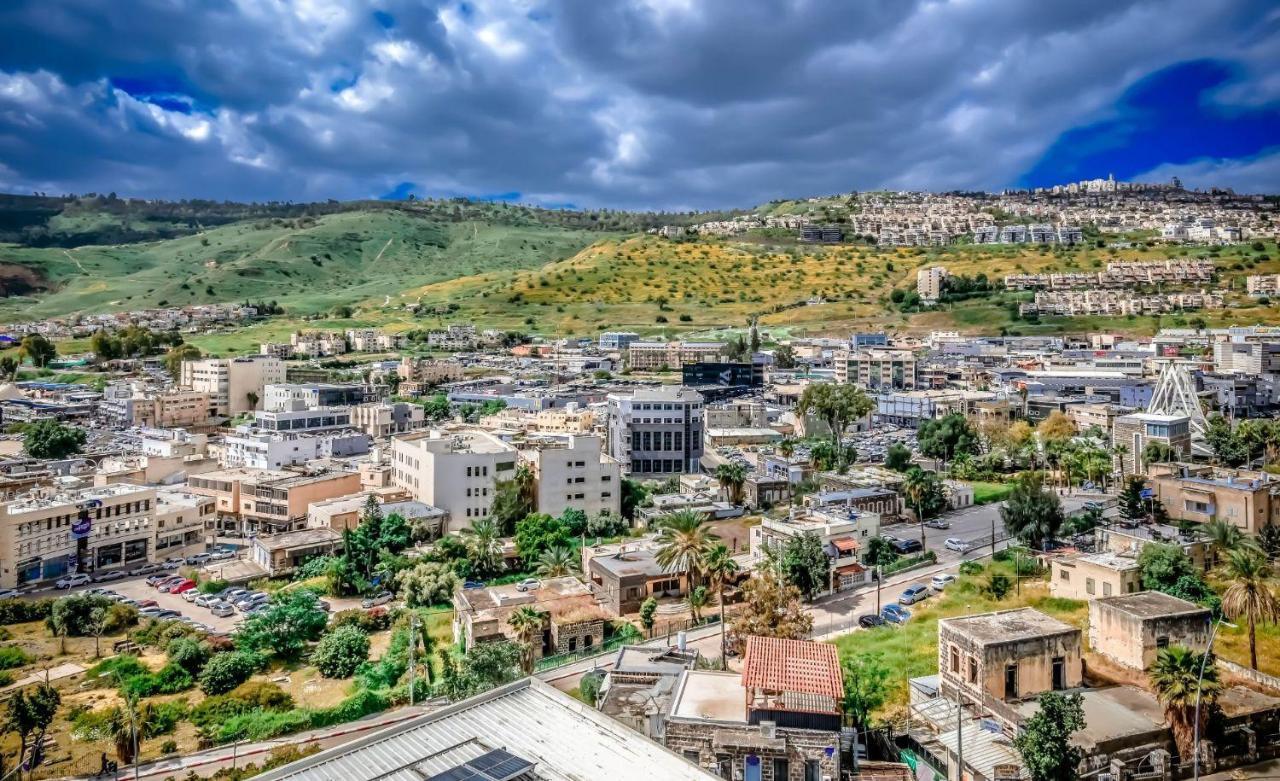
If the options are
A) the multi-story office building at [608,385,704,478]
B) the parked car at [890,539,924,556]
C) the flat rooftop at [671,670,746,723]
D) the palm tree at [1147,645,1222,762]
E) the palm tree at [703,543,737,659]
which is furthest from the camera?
the multi-story office building at [608,385,704,478]

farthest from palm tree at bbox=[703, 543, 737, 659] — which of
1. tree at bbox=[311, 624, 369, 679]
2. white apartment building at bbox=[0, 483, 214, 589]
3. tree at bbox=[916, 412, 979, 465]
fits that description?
tree at bbox=[916, 412, 979, 465]

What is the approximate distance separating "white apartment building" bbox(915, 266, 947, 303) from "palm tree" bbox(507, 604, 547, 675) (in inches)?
4794

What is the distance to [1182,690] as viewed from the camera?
18.9 meters

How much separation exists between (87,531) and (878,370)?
76.6 meters

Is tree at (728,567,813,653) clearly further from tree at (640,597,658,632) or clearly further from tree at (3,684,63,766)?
tree at (3,684,63,766)

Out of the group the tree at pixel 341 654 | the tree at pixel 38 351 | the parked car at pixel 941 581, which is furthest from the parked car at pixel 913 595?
the tree at pixel 38 351

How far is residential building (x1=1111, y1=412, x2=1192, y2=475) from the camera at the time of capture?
173ft

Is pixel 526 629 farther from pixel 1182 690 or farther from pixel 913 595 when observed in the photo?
pixel 1182 690

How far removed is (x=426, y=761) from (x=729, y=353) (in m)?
97.0

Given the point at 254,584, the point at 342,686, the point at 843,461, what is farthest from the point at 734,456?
the point at 342,686

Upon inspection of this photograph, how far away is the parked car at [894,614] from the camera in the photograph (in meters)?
30.5

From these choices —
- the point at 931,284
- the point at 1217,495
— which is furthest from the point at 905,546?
the point at 931,284

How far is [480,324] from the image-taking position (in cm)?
14338

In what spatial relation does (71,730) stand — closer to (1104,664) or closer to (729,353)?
(1104,664)
